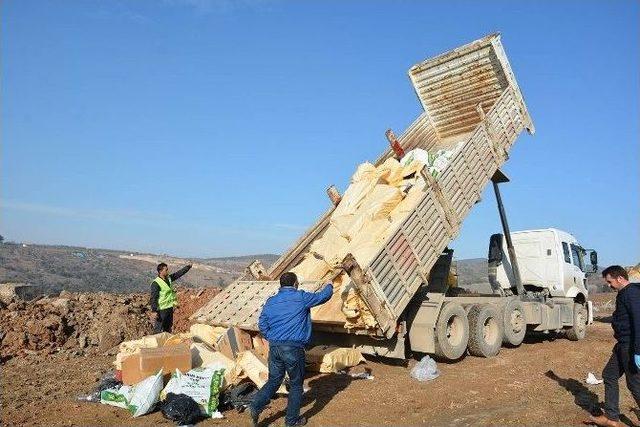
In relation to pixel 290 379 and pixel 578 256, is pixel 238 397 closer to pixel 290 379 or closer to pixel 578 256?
pixel 290 379

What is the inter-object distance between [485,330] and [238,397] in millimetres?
4911

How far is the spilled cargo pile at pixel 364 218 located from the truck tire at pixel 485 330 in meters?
2.39

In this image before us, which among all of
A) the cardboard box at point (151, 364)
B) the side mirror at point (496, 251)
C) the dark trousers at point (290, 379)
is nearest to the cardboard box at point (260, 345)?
the cardboard box at point (151, 364)

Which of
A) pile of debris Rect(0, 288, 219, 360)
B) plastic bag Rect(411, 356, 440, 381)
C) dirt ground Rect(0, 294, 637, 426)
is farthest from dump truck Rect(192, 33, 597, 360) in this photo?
pile of debris Rect(0, 288, 219, 360)

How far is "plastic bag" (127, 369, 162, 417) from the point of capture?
5.47 meters

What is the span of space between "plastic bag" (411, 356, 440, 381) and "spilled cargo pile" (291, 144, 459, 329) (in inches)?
51.1

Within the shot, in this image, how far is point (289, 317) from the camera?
5.23 m

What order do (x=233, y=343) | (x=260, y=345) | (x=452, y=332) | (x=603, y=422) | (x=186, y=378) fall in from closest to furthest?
(x=603, y=422), (x=186, y=378), (x=233, y=343), (x=260, y=345), (x=452, y=332)

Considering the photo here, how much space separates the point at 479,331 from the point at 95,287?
2120 cm

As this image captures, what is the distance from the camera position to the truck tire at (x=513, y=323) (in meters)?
9.34

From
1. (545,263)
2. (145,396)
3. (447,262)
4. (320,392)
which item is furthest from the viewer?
(545,263)

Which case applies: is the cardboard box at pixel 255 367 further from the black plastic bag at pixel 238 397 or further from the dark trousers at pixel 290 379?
the dark trousers at pixel 290 379

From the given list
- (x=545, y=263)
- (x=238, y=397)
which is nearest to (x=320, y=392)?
(x=238, y=397)

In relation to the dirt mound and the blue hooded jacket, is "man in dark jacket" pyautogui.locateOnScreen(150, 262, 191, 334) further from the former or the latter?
the blue hooded jacket
